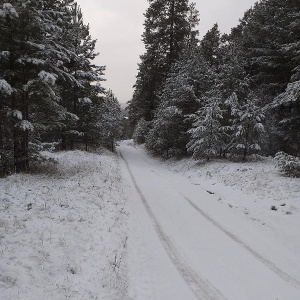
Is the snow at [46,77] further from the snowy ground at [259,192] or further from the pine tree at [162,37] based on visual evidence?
the pine tree at [162,37]

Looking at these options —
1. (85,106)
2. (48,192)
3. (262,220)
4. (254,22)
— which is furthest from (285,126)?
(48,192)

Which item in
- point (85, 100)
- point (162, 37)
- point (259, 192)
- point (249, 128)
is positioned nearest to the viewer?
point (259, 192)

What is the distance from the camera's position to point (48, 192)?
12.2 metres

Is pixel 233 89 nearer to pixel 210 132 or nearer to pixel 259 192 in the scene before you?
pixel 210 132

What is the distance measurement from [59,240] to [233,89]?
22.2 m

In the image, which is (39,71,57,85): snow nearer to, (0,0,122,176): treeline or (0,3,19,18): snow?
Result: (0,0,122,176): treeline

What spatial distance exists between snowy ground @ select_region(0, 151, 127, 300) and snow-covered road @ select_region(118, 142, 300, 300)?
56 centimetres

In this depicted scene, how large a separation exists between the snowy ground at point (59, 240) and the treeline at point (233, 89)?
1184cm

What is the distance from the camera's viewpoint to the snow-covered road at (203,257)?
675 cm

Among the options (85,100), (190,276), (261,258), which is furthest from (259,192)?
(85,100)

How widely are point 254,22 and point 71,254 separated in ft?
105

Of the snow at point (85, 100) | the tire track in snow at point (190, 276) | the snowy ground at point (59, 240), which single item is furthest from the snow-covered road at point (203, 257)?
the snow at point (85, 100)

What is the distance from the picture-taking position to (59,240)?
334 inches

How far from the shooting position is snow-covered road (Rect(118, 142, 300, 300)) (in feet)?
22.1
